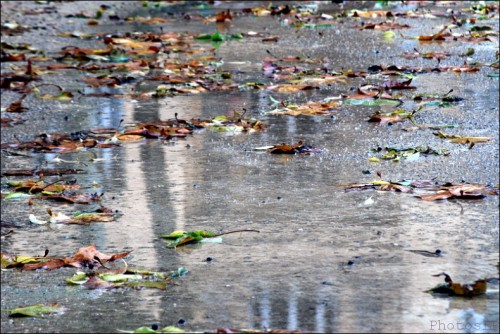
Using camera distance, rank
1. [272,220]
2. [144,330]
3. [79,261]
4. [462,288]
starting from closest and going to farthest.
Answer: [144,330], [462,288], [79,261], [272,220]

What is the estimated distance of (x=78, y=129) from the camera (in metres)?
6.41

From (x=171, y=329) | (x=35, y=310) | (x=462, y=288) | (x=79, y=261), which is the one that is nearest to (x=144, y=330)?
(x=171, y=329)

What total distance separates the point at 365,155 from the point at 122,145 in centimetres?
143

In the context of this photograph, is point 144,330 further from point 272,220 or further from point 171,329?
point 272,220

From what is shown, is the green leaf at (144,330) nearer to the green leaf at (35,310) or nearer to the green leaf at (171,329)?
the green leaf at (171,329)

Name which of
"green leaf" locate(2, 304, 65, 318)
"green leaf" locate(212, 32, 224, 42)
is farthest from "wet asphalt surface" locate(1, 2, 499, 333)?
"green leaf" locate(212, 32, 224, 42)

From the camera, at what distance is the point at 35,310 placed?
3.37m

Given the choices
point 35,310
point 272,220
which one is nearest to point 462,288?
point 272,220

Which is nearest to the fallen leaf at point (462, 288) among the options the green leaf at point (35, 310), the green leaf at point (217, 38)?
the green leaf at point (35, 310)

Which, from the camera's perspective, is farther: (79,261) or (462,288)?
(79,261)

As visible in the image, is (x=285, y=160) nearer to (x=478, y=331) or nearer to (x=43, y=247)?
(x=43, y=247)

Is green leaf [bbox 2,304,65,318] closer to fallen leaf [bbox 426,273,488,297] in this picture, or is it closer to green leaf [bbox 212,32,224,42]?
fallen leaf [bbox 426,273,488,297]

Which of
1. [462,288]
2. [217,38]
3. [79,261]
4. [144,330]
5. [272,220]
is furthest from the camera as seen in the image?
[217,38]

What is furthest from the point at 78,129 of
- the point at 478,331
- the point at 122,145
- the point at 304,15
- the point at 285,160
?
the point at 304,15
